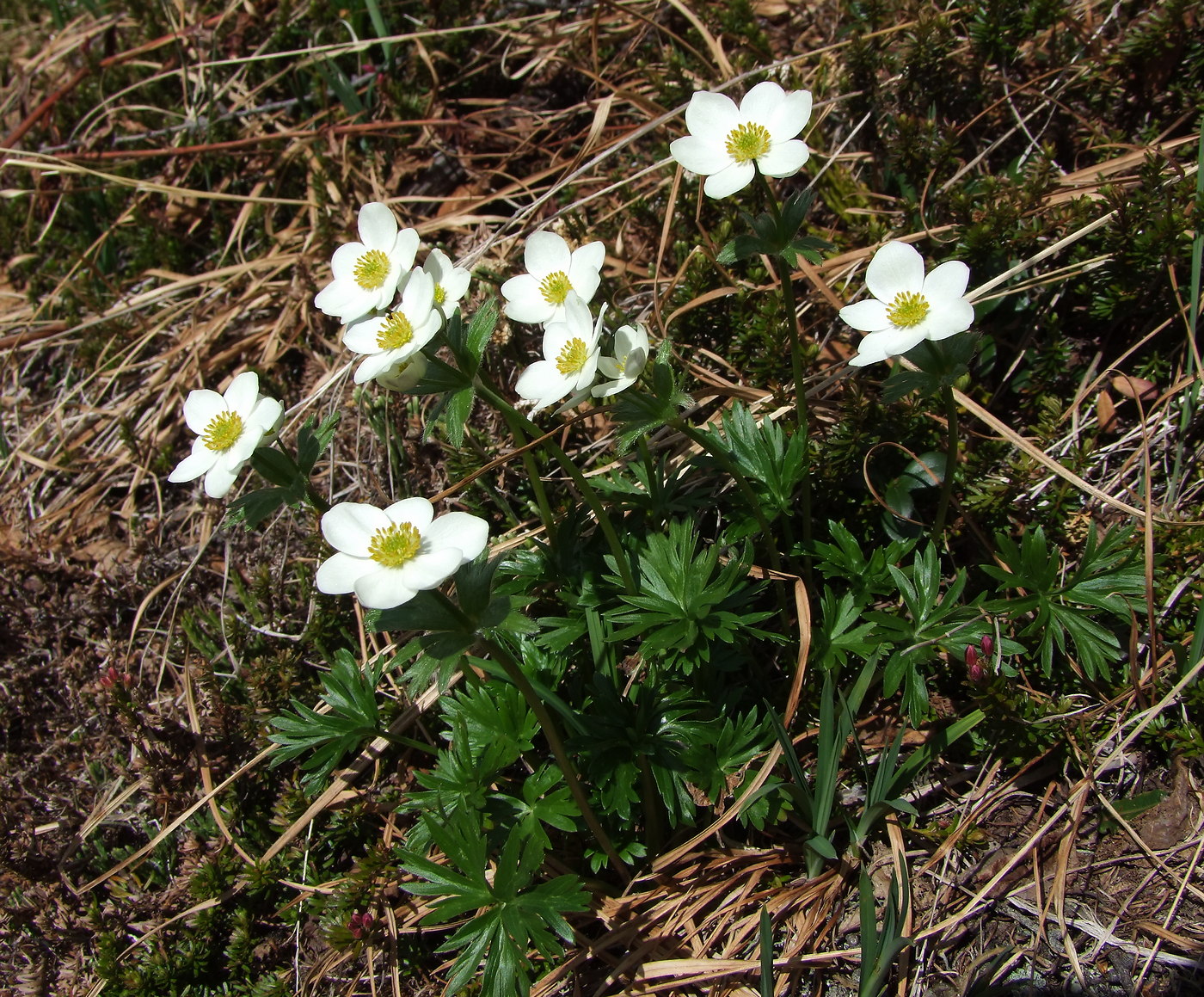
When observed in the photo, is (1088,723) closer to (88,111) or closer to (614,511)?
(614,511)

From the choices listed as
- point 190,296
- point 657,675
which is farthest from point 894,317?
point 190,296

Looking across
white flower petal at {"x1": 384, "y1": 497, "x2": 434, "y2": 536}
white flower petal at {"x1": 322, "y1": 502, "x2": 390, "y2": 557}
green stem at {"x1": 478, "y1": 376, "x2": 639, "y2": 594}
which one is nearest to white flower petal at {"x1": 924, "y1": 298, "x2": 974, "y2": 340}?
green stem at {"x1": 478, "y1": 376, "x2": 639, "y2": 594}

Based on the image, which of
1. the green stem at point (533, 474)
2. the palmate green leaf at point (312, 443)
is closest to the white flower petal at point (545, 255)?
the green stem at point (533, 474)

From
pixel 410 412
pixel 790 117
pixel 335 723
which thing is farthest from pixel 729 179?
pixel 335 723

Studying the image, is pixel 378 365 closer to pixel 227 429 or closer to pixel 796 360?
pixel 227 429

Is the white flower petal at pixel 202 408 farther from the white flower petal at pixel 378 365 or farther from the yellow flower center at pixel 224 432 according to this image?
the white flower petal at pixel 378 365
